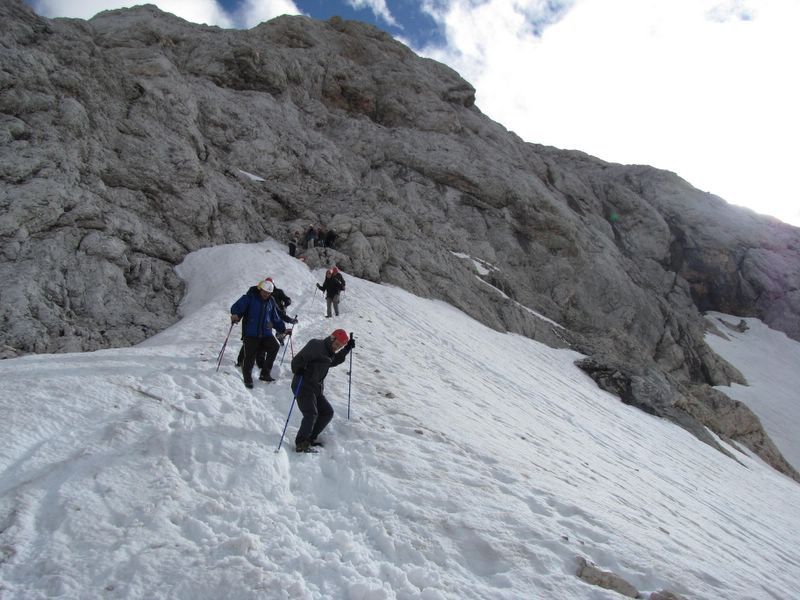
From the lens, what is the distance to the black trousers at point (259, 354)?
9070 mm

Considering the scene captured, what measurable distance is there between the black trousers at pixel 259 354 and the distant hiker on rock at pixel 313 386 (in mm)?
1714

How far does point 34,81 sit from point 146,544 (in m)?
21.8

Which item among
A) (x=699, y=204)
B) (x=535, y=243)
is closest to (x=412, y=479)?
(x=535, y=243)

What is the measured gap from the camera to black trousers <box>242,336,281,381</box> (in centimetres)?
907

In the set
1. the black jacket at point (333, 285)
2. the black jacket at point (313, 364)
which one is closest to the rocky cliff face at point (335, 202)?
the black jacket at point (333, 285)

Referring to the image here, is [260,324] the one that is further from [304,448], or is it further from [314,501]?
[314,501]

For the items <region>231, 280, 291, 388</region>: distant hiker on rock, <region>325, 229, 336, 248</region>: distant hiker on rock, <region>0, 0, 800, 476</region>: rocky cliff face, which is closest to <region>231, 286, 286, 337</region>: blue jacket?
<region>231, 280, 291, 388</region>: distant hiker on rock

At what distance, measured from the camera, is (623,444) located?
591 inches

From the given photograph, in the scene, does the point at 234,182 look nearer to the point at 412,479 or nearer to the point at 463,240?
the point at 463,240

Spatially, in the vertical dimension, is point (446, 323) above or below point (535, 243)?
below

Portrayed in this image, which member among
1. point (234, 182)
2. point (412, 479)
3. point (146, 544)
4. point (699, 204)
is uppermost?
point (699, 204)

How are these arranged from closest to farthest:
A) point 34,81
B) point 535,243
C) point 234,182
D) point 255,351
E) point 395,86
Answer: point 255,351
point 34,81
point 234,182
point 535,243
point 395,86

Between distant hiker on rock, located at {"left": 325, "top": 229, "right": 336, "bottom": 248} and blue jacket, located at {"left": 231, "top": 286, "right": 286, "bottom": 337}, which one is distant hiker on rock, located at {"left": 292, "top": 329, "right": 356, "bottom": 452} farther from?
distant hiker on rock, located at {"left": 325, "top": 229, "right": 336, "bottom": 248}

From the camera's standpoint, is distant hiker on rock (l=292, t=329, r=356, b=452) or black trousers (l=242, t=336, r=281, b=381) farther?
black trousers (l=242, t=336, r=281, b=381)
